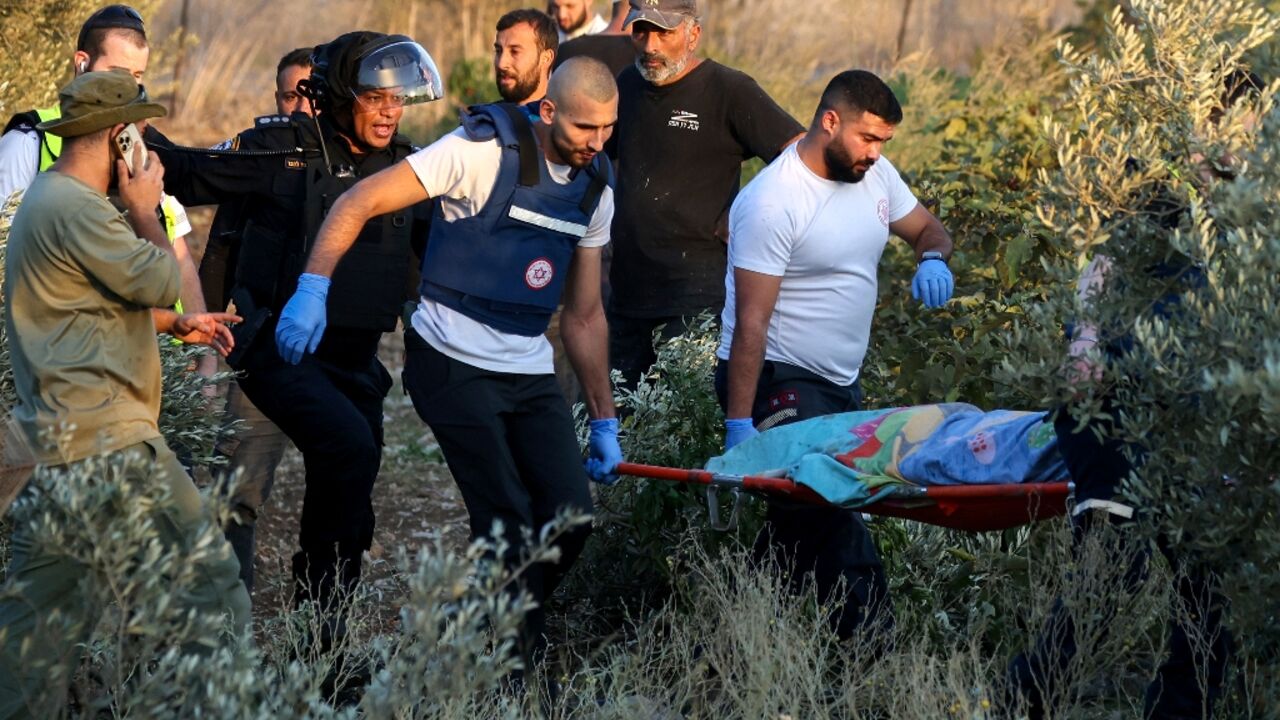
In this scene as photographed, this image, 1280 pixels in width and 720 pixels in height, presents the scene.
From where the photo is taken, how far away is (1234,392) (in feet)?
10.7

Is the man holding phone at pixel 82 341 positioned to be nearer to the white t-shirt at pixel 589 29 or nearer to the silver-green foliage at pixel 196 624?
the silver-green foliage at pixel 196 624

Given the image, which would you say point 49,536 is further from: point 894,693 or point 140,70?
point 140,70

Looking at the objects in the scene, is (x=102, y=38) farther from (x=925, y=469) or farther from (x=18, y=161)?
(x=925, y=469)

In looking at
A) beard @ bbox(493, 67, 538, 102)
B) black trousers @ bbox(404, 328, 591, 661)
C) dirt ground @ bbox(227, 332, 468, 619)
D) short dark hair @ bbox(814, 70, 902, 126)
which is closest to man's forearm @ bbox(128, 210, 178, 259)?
black trousers @ bbox(404, 328, 591, 661)

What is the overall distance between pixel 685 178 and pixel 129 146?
9.56 ft

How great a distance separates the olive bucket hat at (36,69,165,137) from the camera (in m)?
3.98

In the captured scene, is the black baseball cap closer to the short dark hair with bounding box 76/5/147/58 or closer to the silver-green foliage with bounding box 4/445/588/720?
the short dark hair with bounding box 76/5/147/58

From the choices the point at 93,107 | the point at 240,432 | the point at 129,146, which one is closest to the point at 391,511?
the point at 240,432

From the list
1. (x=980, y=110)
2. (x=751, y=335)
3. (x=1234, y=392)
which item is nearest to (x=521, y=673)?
(x=751, y=335)

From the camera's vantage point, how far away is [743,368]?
5.13 m

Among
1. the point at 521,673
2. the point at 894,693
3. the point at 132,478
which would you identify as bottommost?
the point at 521,673

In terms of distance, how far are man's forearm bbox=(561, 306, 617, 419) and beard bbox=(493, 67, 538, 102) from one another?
1.30 m

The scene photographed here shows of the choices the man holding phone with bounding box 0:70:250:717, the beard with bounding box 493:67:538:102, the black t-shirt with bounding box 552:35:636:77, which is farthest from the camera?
the black t-shirt with bounding box 552:35:636:77

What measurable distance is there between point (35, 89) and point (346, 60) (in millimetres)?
2798
